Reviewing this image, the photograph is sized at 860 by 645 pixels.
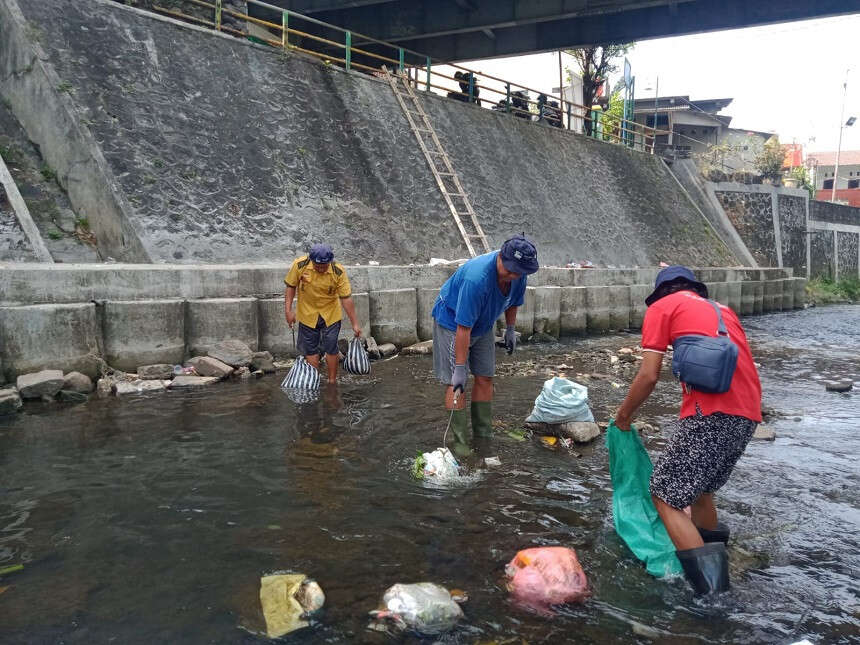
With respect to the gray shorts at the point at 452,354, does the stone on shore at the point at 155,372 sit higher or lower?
lower

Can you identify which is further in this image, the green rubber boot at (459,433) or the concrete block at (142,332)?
the concrete block at (142,332)

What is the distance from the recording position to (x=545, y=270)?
12.5 m

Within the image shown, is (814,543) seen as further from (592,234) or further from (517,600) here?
(592,234)

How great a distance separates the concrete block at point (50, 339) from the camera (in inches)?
245

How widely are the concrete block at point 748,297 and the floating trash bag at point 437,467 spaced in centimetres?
1810

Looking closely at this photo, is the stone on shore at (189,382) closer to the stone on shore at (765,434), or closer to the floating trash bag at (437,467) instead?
the floating trash bag at (437,467)

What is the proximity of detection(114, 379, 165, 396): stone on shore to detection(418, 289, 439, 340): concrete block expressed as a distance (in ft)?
14.2

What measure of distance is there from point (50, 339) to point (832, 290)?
2979 cm

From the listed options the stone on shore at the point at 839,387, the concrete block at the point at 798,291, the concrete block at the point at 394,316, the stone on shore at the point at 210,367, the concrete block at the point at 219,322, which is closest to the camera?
the stone on shore at the point at 210,367

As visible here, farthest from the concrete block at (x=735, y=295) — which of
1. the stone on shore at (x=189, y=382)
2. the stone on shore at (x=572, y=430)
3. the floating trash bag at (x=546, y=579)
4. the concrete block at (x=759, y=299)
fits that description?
the floating trash bag at (x=546, y=579)

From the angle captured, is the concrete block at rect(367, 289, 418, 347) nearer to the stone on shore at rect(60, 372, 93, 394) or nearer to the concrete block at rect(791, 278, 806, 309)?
the stone on shore at rect(60, 372, 93, 394)

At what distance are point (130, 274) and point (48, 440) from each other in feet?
8.77

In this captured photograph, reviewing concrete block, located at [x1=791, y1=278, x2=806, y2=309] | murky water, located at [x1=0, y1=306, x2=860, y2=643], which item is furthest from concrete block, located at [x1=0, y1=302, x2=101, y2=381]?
concrete block, located at [x1=791, y1=278, x2=806, y2=309]

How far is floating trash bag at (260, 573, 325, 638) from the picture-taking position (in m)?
2.63
